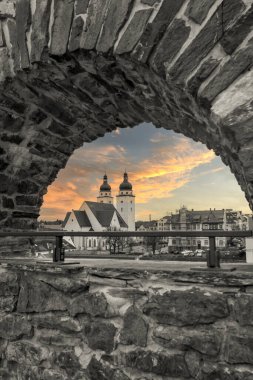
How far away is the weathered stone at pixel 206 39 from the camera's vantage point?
1.63 m

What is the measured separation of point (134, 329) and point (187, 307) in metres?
0.37

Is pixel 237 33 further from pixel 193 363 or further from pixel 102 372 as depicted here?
pixel 102 372

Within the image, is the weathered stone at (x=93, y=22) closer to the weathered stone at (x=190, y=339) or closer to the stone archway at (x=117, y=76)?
the stone archway at (x=117, y=76)

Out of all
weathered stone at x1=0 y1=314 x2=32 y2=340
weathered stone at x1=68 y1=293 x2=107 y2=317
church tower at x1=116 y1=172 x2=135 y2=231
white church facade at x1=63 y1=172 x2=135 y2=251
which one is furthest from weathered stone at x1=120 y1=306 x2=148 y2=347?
church tower at x1=116 y1=172 x2=135 y2=231

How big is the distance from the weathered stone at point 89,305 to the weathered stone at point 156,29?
1446 millimetres

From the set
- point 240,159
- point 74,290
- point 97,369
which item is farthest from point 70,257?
point 240,159

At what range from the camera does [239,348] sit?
6.24ft

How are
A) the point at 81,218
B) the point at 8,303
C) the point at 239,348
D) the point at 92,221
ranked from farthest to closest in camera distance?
the point at 92,221, the point at 81,218, the point at 8,303, the point at 239,348

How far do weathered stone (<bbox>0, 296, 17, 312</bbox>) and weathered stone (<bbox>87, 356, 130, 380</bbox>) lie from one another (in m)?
0.76

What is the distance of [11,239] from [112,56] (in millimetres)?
2401

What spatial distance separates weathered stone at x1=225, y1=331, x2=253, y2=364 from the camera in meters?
1.88

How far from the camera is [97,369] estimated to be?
2311 millimetres

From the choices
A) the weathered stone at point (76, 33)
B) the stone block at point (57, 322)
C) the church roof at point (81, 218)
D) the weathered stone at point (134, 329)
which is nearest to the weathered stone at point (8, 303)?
the stone block at point (57, 322)

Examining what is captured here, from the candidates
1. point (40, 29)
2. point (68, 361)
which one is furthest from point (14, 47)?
point (68, 361)
